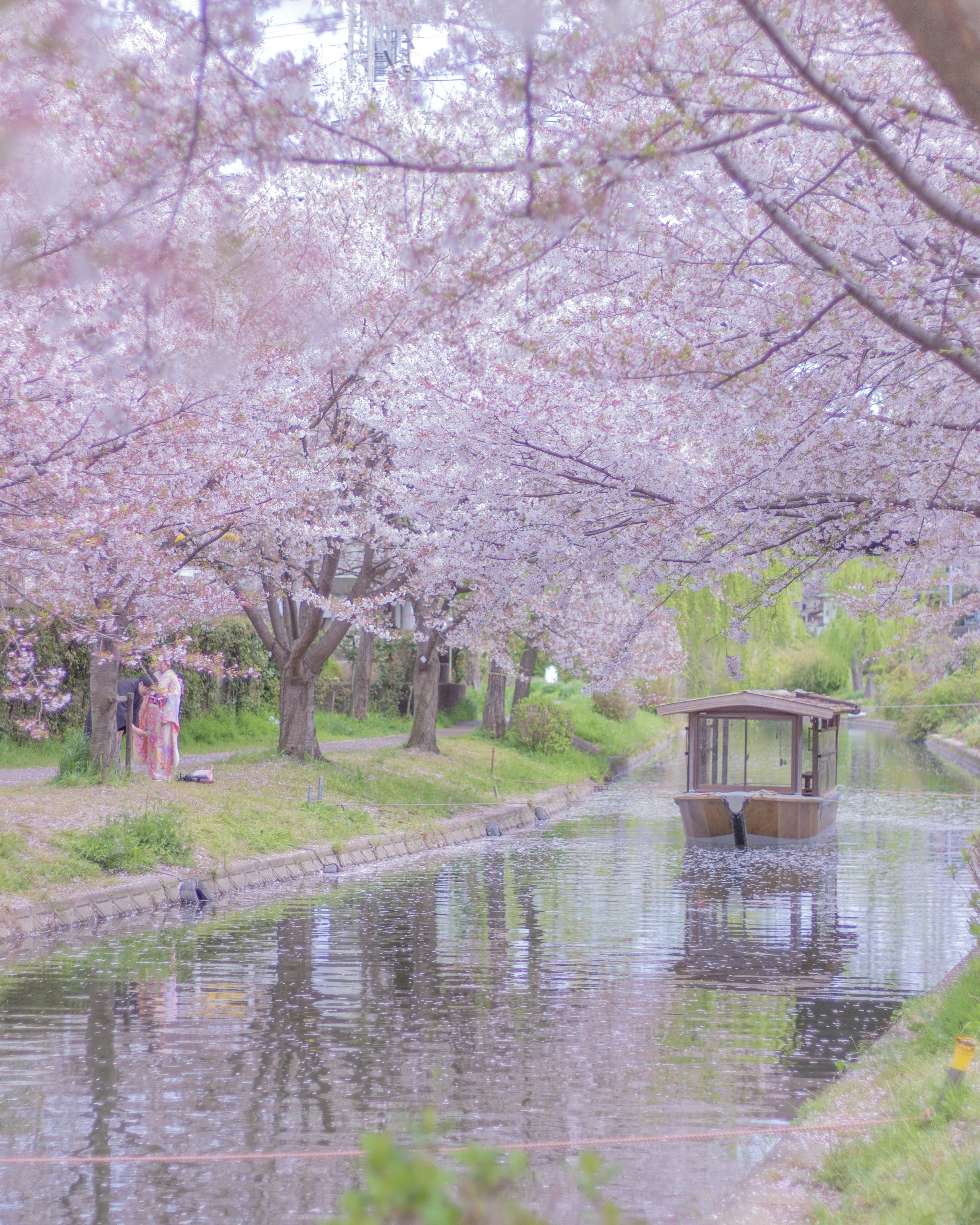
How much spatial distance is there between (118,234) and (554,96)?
270 cm

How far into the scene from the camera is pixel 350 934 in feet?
38.9

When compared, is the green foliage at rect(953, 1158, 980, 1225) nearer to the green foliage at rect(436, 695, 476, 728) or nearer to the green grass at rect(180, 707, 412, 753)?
the green grass at rect(180, 707, 412, 753)

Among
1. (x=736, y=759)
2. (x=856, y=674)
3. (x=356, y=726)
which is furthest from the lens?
(x=856, y=674)

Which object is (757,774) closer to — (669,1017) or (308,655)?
(308,655)

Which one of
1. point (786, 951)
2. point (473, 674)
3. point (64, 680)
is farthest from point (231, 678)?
point (473, 674)

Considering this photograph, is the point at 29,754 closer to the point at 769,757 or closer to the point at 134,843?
the point at 134,843

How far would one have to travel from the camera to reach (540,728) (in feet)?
102

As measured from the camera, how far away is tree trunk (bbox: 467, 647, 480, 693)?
43.4 meters

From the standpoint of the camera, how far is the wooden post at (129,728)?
17.3m

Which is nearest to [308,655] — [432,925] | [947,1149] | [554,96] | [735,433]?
[432,925]

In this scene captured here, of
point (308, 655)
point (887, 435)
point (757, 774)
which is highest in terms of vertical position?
point (887, 435)

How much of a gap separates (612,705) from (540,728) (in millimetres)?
10453

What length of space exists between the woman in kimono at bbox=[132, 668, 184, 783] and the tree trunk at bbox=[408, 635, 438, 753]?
28.2 feet

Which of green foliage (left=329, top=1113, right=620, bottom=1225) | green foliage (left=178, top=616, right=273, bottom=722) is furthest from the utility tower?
green foliage (left=178, top=616, right=273, bottom=722)
